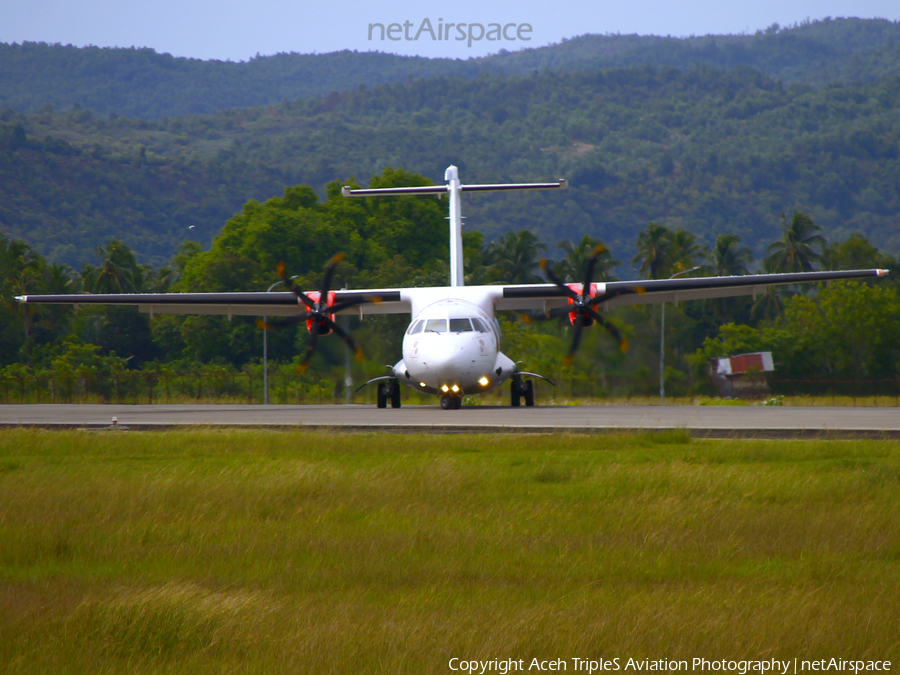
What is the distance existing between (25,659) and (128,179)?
186 meters

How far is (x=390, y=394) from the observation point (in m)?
30.3

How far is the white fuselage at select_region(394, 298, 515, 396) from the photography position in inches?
993

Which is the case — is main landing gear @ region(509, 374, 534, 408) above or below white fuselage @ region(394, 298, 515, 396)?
below

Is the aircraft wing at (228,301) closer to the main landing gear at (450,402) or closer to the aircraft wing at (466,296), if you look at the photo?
the aircraft wing at (466,296)

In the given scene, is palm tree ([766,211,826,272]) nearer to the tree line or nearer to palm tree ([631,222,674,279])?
the tree line

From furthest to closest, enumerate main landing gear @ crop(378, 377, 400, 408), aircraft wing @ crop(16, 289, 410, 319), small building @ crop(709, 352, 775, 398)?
small building @ crop(709, 352, 775, 398) → main landing gear @ crop(378, 377, 400, 408) → aircraft wing @ crop(16, 289, 410, 319)

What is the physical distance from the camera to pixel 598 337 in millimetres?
38219

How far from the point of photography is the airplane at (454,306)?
25.8 metres

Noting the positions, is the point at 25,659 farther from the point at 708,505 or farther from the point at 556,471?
the point at 556,471

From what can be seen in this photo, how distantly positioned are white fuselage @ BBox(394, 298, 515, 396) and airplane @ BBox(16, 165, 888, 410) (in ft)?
0.10

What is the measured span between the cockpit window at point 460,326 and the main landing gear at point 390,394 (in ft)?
15.7

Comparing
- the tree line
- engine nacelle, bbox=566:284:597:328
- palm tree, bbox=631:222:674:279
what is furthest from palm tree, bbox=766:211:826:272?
engine nacelle, bbox=566:284:597:328

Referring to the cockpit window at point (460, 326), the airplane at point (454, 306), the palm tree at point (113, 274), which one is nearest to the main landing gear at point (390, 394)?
the airplane at point (454, 306)

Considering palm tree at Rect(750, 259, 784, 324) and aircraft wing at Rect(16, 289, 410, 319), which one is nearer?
aircraft wing at Rect(16, 289, 410, 319)
